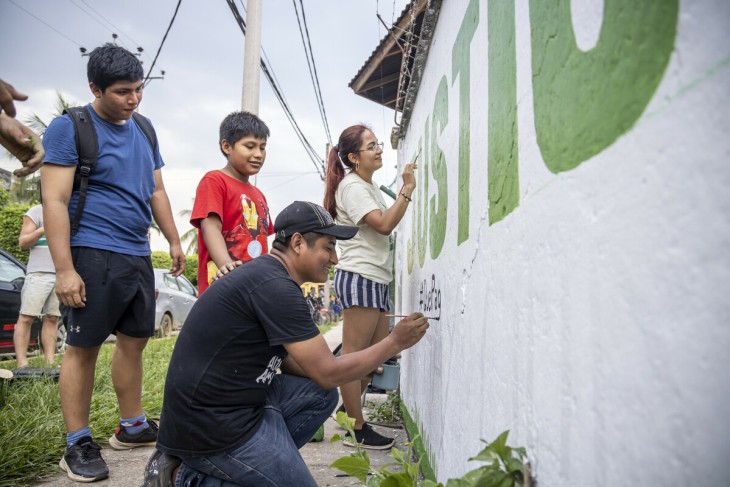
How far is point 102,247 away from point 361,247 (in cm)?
125

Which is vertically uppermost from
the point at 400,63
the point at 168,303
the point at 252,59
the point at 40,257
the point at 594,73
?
the point at 400,63

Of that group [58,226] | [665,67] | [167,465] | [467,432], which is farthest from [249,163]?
[665,67]

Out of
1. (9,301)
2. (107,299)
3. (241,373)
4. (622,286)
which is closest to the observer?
(622,286)

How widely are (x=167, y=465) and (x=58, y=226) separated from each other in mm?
1126

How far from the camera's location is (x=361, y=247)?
2.79m

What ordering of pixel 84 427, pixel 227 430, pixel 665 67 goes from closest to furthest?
pixel 665 67 < pixel 227 430 < pixel 84 427

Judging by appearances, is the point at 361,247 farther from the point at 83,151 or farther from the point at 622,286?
the point at 622,286

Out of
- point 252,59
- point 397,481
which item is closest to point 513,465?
point 397,481

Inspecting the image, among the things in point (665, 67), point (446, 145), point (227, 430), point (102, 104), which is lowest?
point (227, 430)

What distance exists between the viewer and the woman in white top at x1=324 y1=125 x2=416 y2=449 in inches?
105

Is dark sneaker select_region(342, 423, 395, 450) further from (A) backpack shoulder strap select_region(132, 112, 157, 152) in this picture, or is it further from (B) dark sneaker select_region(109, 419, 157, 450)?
(A) backpack shoulder strap select_region(132, 112, 157, 152)

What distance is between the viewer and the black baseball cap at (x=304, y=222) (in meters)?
1.82

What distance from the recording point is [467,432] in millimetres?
1423

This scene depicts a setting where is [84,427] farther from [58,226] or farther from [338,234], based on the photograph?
[338,234]
